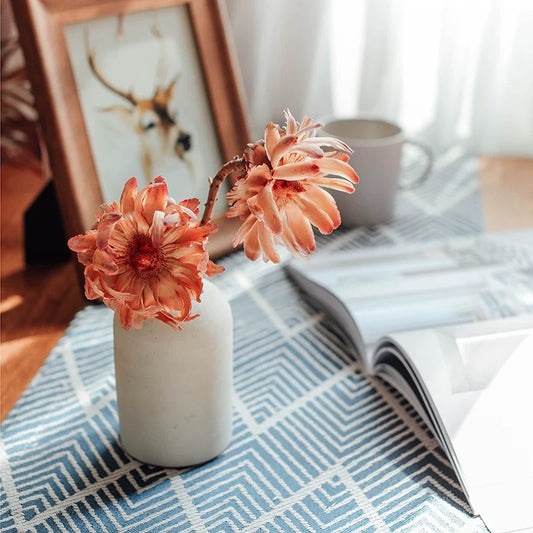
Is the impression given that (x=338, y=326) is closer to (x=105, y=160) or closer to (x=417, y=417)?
(x=417, y=417)

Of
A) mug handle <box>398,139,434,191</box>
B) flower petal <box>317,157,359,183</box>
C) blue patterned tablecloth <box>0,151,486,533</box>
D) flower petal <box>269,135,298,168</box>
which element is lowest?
blue patterned tablecloth <box>0,151,486,533</box>

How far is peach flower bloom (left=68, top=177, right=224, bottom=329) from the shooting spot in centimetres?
51

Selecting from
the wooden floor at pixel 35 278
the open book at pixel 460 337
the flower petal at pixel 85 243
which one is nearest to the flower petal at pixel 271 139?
the flower petal at pixel 85 243

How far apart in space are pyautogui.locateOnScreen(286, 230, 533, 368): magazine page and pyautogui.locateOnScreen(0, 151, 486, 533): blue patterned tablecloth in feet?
0.11

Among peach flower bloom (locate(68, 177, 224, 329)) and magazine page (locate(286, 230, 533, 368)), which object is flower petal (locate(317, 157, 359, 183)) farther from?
magazine page (locate(286, 230, 533, 368))

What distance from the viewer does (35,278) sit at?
876 millimetres

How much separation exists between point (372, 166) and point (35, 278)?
387 mm

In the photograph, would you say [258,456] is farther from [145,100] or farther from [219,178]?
[145,100]

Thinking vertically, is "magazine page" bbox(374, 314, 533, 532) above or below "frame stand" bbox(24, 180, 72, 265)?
below

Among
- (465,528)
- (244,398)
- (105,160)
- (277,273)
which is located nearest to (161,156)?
(105,160)

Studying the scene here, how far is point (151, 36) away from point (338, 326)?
1.24 ft

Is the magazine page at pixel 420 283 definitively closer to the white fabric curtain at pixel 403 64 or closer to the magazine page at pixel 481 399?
the magazine page at pixel 481 399

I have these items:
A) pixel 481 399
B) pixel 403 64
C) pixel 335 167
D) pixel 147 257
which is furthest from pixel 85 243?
pixel 403 64

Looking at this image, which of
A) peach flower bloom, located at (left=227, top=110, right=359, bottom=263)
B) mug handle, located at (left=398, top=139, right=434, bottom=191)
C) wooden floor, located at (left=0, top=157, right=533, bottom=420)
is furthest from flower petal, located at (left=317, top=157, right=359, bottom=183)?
mug handle, located at (left=398, top=139, right=434, bottom=191)
